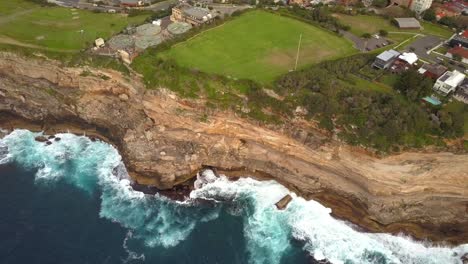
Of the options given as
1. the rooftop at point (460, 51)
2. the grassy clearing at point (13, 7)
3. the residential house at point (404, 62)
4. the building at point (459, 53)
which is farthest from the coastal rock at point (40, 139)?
the rooftop at point (460, 51)

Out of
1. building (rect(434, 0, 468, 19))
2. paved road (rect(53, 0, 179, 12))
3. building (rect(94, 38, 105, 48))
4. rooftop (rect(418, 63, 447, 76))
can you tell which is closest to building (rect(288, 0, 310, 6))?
paved road (rect(53, 0, 179, 12))

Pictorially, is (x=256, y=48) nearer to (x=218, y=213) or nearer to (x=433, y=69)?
(x=433, y=69)

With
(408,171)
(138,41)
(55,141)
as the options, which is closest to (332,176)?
(408,171)

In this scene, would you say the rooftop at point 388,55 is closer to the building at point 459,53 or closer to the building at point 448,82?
the building at point 448,82

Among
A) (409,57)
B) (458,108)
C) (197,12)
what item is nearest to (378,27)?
(409,57)

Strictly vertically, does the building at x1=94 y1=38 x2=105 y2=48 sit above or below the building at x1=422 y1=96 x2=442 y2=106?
below

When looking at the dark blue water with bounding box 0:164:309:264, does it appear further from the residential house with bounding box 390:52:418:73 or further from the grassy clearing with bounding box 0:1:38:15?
the grassy clearing with bounding box 0:1:38:15
